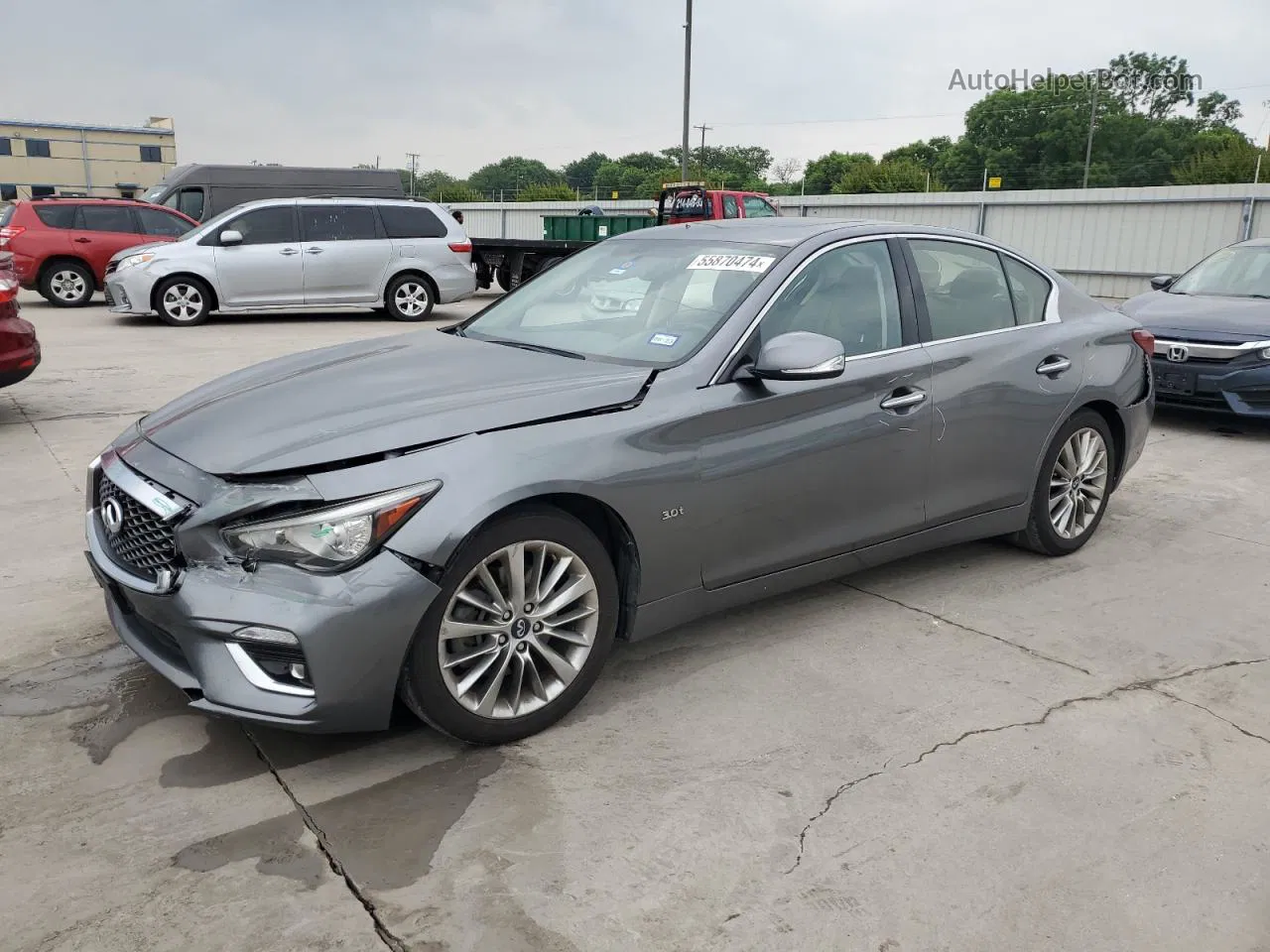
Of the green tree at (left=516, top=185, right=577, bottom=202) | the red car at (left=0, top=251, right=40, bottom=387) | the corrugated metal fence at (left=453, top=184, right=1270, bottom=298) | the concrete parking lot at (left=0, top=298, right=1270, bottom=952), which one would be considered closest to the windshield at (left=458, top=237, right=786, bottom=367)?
the concrete parking lot at (left=0, top=298, right=1270, bottom=952)

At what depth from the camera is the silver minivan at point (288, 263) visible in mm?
14023

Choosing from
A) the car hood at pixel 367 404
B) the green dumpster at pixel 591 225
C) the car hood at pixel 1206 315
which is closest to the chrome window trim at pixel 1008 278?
the car hood at pixel 367 404

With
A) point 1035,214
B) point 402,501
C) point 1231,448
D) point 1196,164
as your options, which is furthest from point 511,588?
point 1196,164

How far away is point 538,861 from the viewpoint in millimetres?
2760

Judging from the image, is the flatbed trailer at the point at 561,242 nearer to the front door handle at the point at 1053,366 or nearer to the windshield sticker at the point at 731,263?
the front door handle at the point at 1053,366

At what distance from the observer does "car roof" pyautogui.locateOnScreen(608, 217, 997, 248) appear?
14.2 ft

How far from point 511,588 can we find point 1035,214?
23.1 metres

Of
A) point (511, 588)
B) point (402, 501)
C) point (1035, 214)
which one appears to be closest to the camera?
point (402, 501)

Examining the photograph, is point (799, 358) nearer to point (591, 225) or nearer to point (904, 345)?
point (904, 345)

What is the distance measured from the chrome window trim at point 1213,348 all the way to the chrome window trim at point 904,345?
365 cm

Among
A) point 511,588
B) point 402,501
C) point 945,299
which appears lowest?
point 511,588

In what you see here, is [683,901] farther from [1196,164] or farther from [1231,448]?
[1196,164]

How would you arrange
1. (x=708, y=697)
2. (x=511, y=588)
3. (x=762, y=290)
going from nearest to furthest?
(x=511, y=588) < (x=708, y=697) < (x=762, y=290)

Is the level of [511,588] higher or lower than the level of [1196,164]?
lower
